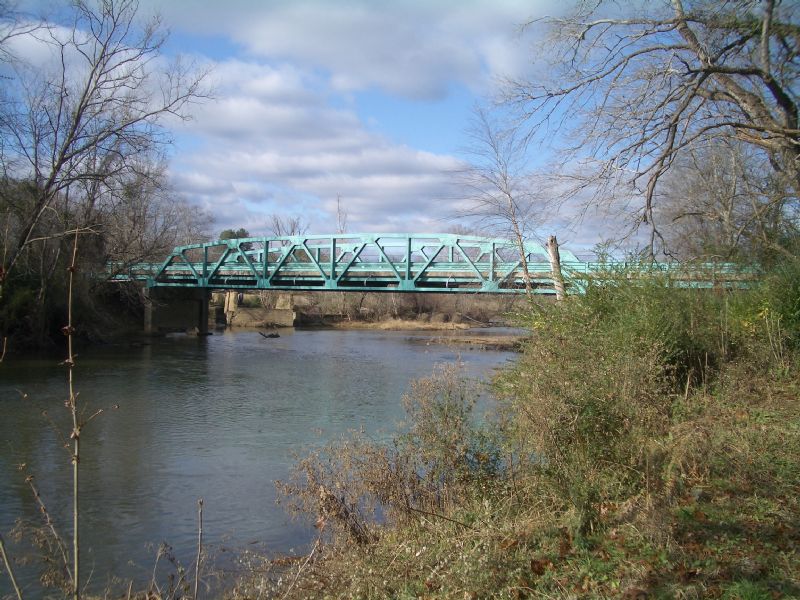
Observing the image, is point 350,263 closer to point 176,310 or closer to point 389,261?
point 389,261

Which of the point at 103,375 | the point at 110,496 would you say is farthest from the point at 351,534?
the point at 103,375

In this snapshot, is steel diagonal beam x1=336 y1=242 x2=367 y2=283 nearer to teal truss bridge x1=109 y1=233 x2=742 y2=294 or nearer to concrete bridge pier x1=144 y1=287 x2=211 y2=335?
teal truss bridge x1=109 y1=233 x2=742 y2=294

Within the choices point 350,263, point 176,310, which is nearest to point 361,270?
point 350,263

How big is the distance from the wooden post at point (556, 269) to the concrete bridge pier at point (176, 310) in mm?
38711

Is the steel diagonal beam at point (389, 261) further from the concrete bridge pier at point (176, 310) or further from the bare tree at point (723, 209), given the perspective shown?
the bare tree at point (723, 209)

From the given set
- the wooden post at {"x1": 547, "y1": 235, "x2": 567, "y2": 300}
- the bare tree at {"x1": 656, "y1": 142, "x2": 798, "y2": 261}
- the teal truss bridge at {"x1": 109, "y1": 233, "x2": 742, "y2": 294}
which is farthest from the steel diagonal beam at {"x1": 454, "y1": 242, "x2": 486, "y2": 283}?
the wooden post at {"x1": 547, "y1": 235, "x2": 567, "y2": 300}

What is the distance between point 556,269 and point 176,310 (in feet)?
145

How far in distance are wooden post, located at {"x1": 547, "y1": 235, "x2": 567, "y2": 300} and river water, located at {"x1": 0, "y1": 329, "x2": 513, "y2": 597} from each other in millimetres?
1981

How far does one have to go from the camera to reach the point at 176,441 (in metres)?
14.1

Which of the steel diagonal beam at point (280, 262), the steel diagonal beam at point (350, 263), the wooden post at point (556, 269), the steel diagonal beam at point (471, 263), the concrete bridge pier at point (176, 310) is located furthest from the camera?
the concrete bridge pier at point (176, 310)

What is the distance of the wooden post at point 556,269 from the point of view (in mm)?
11680

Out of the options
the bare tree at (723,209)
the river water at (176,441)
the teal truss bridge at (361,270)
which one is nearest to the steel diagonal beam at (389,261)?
the teal truss bridge at (361,270)

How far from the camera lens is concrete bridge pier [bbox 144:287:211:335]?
159 feet

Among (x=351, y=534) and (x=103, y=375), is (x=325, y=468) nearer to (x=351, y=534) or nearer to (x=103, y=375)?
(x=351, y=534)
